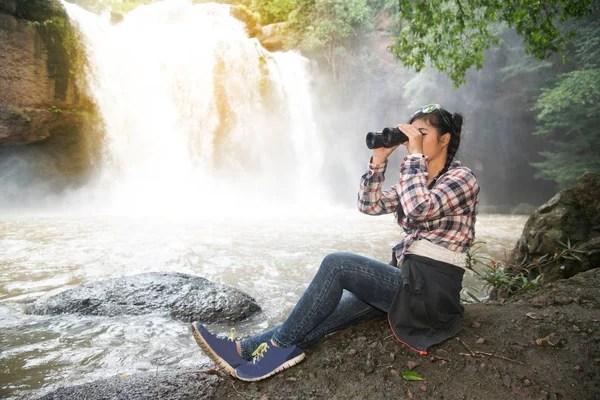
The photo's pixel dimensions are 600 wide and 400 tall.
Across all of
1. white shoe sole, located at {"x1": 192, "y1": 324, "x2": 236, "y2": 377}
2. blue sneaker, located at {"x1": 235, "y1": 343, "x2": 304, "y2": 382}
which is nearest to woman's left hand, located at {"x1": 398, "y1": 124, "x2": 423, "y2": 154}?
blue sneaker, located at {"x1": 235, "y1": 343, "x2": 304, "y2": 382}

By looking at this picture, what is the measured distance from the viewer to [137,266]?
567cm

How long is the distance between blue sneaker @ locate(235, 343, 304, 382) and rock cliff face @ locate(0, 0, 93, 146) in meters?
12.2

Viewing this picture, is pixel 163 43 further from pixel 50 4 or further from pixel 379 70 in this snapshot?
pixel 379 70

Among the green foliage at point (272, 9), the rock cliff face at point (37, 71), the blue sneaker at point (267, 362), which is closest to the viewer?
the blue sneaker at point (267, 362)

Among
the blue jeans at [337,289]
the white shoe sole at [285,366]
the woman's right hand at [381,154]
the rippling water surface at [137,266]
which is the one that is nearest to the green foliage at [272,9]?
the rippling water surface at [137,266]

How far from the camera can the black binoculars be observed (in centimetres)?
206

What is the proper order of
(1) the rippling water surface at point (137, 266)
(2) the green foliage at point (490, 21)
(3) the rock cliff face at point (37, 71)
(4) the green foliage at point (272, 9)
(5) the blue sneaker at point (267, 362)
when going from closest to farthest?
(5) the blue sneaker at point (267, 362) < (1) the rippling water surface at point (137, 266) < (2) the green foliage at point (490, 21) < (3) the rock cliff face at point (37, 71) < (4) the green foliage at point (272, 9)

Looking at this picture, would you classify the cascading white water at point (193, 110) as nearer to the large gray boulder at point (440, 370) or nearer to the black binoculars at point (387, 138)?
the large gray boulder at point (440, 370)

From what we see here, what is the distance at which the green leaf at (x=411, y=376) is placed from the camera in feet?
5.88

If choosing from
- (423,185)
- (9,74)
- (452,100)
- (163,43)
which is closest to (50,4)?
(9,74)

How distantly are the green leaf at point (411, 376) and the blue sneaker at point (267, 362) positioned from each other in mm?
549

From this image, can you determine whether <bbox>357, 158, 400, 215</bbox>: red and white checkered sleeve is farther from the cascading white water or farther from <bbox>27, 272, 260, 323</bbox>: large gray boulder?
the cascading white water

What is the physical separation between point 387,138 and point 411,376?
1.25 m

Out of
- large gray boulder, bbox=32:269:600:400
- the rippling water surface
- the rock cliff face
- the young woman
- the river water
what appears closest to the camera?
large gray boulder, bbox=32:269:600:400
